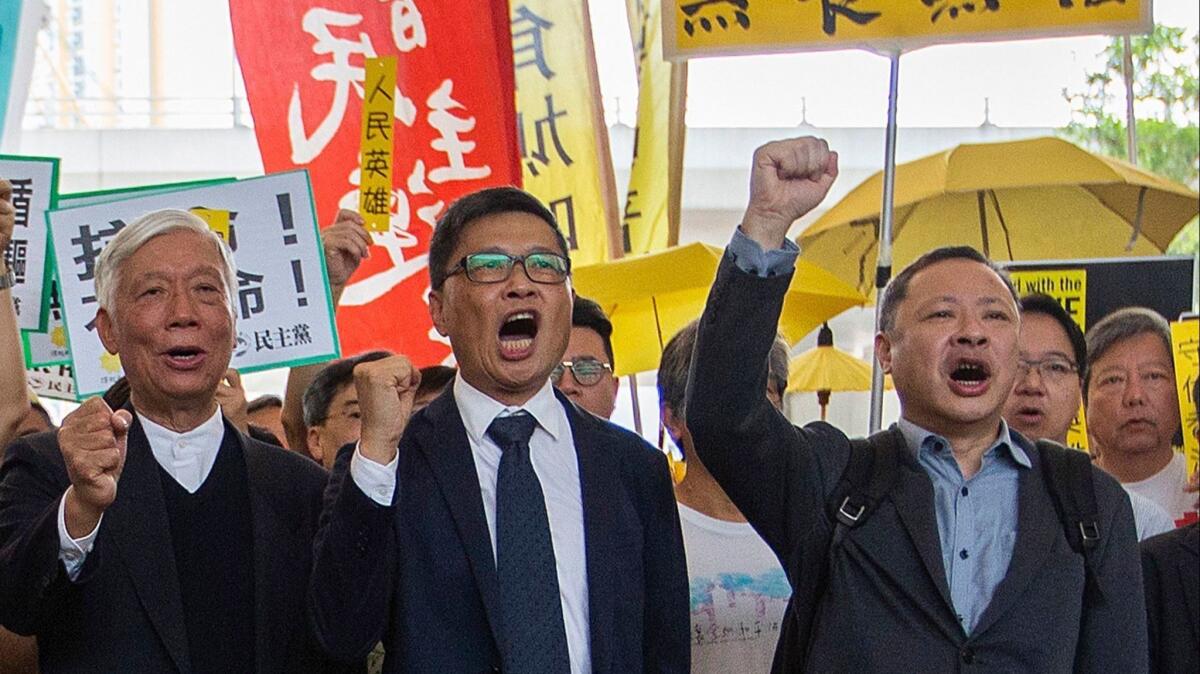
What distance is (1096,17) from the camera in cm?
525

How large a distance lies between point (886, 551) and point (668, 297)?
472 cm

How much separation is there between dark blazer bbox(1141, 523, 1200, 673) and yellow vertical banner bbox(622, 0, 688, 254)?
3.68 meters

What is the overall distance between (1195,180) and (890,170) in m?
15.2

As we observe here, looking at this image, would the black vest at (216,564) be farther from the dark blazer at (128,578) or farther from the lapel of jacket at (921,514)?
the lapel of jacket at (921,514)

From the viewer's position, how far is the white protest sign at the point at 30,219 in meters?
4.58

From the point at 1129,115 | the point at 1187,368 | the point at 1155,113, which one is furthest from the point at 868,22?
the point at 1155,113

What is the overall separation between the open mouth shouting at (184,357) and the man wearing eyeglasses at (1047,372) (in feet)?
6.76

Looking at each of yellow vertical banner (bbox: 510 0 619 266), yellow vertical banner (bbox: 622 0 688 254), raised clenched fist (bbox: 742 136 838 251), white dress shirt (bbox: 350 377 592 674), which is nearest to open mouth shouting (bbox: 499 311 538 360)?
white dress shirt (bbox: 350 377 592 674)

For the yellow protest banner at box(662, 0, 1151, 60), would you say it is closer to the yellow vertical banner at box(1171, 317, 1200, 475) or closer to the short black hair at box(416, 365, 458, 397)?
the yellow vertical banner at box(1171, 317, 1200, 475)

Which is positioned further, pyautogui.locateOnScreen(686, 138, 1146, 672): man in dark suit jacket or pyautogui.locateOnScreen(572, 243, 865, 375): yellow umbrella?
pyautogui.locateOnScreen(572, 243, 865, 375): yellow umbrella

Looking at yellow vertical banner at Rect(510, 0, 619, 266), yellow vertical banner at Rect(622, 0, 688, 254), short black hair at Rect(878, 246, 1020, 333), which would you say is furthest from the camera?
yellow vertical banner at Rect(622, 0, 688, 254)

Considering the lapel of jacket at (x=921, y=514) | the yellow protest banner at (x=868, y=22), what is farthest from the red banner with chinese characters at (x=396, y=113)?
the lapel of jacket at (x=921, y=514)

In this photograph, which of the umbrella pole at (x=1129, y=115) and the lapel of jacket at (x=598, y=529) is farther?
the umbrella pole at (x=1129, y=115)

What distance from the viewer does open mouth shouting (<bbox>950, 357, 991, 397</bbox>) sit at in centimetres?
315
